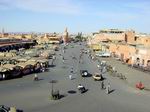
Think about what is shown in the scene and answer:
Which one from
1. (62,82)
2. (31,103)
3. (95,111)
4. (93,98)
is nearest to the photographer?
(95,111)

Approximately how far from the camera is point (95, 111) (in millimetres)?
25312

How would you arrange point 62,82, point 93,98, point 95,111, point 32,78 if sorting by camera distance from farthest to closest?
point 32,78 → point 62,82 → point 93,98 → point 95,111

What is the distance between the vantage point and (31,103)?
27.4m

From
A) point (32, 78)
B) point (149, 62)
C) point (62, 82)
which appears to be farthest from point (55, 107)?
point (149, 62)

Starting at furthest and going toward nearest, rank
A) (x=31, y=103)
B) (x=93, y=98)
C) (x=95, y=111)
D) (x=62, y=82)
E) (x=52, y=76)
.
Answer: (x=52, y=76) < (x=62, y=82) < (x=93, y=98) < (x=31, y=103) < (x=95, y=111)

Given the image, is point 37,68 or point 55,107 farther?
point 37,68

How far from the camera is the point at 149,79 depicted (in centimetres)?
4291

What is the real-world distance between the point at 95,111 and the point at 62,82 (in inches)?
598

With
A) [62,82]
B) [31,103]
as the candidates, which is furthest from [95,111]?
[62,82]

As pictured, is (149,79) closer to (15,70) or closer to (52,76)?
(52,76)

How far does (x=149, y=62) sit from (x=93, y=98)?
25075 mm

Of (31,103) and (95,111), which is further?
(31,103)

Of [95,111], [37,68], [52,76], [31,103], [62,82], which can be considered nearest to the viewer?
[95,111]

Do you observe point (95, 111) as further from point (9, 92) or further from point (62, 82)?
point (62, 82)
